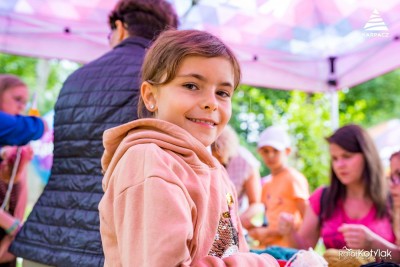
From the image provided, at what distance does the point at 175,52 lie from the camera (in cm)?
112

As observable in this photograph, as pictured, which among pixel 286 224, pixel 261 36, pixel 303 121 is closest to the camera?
pixel 286 224

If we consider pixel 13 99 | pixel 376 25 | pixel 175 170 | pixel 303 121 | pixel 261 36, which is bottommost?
pixel 175 170

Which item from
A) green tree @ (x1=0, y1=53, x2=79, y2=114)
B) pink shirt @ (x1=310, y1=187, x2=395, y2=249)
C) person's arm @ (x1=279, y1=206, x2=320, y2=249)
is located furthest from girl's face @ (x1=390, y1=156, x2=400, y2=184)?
green tree @ (x1=0, y1=53, x2=79, y2=114)

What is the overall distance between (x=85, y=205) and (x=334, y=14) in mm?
1549

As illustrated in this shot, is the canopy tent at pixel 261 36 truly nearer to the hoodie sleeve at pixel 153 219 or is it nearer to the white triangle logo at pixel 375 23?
the white triangle logo at pixel 375 23

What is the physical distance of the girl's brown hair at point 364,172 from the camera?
6.72 ft

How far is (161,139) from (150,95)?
7.0 inches

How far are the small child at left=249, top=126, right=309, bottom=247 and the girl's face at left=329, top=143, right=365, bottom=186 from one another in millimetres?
375

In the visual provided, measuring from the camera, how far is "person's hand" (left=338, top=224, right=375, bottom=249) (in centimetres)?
168

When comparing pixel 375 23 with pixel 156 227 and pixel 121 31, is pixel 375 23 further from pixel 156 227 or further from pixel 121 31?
pixel 156 227

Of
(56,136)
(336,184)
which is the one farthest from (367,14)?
(56,136)

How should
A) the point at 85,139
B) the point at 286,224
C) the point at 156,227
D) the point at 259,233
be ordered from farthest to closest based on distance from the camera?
the point at 259,233 < the point at 286,224 < the point at 85,139 < the point at 156,227

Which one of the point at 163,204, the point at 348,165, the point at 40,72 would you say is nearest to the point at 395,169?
the point at 348,165

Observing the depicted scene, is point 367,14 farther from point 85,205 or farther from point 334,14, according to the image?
point 85,205
